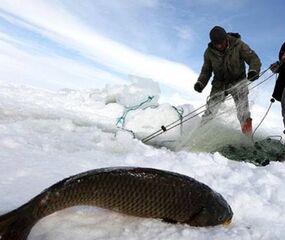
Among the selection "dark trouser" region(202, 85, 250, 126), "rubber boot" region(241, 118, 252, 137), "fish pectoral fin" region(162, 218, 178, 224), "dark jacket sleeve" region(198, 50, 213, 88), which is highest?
"dark jacket sleeve" region(198, 50, 213, 88)

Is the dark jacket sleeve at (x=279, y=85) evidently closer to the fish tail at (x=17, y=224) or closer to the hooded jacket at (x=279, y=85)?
the hooded jacket at (x=279, y=85)

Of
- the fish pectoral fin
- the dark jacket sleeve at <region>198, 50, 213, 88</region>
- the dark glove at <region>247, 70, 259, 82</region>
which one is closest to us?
the fish pectoral fin

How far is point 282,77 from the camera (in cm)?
749

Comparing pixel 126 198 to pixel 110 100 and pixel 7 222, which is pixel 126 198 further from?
pixel 110 100

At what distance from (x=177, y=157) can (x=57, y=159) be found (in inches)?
64.8

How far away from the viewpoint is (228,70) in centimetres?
810

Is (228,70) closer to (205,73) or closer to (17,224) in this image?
(205,73)

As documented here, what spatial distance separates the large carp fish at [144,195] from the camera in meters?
2.76

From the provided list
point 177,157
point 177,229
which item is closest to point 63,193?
point 177,229

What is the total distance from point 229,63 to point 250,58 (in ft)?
1.27

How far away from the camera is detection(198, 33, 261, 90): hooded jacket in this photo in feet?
25.7

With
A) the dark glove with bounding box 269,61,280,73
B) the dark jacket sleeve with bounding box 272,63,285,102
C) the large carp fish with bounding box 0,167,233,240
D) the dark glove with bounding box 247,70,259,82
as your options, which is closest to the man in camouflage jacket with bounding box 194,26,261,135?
the dark glove with bounding box 247,70,259,82

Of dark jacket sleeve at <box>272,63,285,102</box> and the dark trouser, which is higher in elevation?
dark jacket sleeve at <box>272,63,285,102</box>

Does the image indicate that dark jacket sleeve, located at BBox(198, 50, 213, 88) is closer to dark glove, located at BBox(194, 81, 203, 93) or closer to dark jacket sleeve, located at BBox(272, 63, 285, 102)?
dark glove, located at BBox(194, 81, 203, 93)
